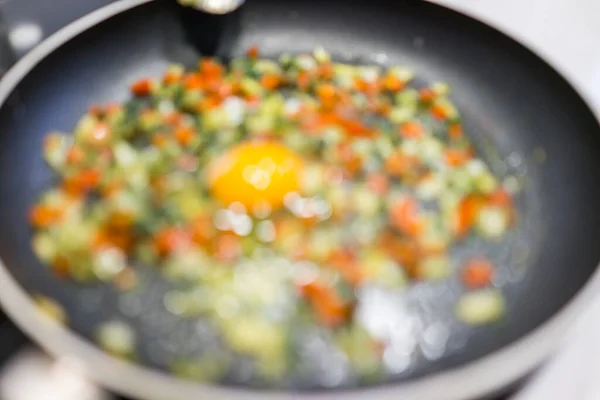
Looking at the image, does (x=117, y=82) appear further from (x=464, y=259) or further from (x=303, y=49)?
(x=464, y=259)

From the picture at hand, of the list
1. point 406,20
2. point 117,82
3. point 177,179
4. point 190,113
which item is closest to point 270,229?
point 177,179

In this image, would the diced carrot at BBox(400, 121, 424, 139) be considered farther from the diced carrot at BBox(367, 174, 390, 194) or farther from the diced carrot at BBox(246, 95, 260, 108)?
the diced carrot at BBox(246, 95, 260, 108)

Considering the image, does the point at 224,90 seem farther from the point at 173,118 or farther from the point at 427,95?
the point at 427,95

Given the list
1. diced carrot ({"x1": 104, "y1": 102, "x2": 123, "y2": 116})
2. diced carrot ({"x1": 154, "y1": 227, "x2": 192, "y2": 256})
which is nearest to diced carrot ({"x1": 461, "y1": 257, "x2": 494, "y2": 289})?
diced carrot ({"x1": 154, "y1": 227, "x2": 192, "y2": 256})

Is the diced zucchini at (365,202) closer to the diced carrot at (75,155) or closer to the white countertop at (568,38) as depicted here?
the white countertop at (568,38)

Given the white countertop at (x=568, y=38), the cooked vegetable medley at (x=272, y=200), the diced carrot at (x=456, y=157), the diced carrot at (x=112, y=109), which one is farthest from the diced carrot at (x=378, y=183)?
the diced carrot at (x=112, y=109)

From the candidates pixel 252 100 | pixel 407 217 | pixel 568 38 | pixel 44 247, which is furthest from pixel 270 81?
pixel 568 38
